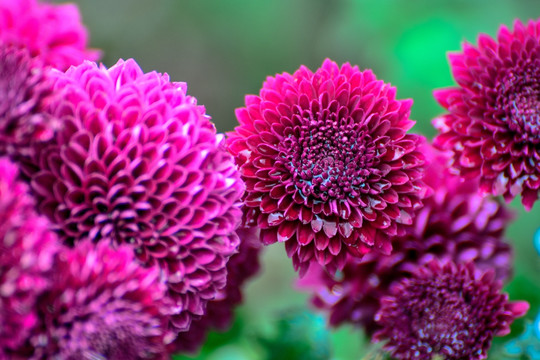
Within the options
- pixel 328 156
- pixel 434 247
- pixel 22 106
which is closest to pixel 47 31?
pixel 22 106

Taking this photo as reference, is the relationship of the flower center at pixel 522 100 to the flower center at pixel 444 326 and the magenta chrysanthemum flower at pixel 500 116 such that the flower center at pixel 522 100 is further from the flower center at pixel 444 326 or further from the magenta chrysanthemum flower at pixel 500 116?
the flower center at pixel 444 326

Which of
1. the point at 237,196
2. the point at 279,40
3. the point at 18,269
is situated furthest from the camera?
the point at 279,40

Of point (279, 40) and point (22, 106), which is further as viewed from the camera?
point (279, 40)

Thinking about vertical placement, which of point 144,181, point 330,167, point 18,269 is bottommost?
point 18,269

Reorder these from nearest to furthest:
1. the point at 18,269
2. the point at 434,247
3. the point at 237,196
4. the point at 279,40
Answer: the point at 18,269 < the point at 237,196 < the point at 434,247 < the point at 279,40

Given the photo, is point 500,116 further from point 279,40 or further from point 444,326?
point 279,40

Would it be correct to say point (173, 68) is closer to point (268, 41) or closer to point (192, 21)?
point (192, 21)

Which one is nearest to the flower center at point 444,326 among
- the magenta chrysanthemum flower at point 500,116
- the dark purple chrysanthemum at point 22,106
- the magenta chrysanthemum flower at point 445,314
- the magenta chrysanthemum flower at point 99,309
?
the magenta chrysanthemum flower at point 445,314

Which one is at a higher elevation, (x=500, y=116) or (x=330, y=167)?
(x=500, y=116)
